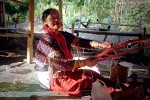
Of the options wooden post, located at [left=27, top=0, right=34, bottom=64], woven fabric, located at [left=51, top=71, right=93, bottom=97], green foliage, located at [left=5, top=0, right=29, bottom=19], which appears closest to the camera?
woven fabric, located at [left=51, top=71, right=93, bottom=97]

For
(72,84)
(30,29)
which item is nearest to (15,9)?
(30,29)

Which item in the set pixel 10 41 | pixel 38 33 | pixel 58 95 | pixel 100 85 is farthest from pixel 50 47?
pixel 38 33

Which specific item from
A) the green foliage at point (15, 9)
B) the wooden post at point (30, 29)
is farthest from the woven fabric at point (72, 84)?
the green foliage at point (15, 9)

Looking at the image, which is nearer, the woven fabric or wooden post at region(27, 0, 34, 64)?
the woven fabric

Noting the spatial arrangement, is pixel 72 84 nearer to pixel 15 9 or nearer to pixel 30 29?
pixel 30 29

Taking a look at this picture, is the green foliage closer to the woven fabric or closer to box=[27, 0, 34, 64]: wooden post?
box=[27, 0, 34, 64]: wooden post

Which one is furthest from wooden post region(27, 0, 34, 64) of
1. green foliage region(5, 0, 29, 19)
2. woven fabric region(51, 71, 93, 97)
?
green foliage region(5, 0, 29, 19)

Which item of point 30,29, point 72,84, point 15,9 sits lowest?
point 72,84

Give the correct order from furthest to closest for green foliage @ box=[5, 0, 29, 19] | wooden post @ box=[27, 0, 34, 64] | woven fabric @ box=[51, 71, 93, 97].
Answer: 1. green foliage @ box=[5, 0, 29, 19]
2. wooden post @ box=[27, 0, 34, 64]
3. woven fabric @ box=[51, 71, 93, 97]

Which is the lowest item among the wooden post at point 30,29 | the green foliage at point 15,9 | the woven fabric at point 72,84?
the woven fabric at point 72,84

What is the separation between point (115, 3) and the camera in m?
13.3

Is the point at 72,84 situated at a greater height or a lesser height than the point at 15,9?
lesser

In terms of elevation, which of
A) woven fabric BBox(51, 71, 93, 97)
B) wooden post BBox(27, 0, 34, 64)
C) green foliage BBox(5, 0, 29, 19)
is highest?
green foliage BBox(5, 0, 29, 19)

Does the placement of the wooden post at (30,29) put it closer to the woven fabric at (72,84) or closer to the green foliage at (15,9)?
the woven fabric at (72,84)
